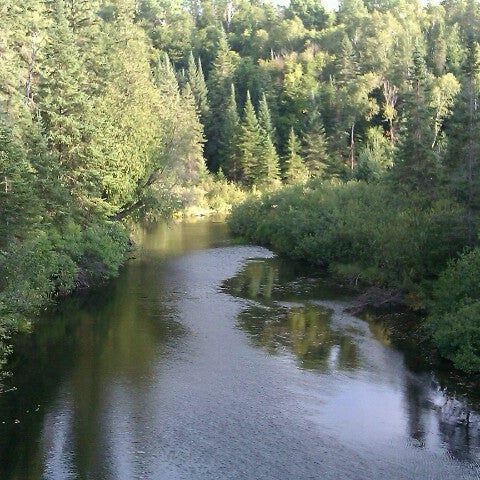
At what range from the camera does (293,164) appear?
244 feet

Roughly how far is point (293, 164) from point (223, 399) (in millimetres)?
55809

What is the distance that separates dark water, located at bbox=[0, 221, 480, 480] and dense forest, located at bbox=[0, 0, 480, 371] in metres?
2.65

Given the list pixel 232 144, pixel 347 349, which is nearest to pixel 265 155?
pixel 232 144

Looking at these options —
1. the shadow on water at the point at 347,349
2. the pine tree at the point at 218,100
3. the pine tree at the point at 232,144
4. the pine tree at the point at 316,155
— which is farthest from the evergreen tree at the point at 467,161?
the pine tree at the point at 218,100

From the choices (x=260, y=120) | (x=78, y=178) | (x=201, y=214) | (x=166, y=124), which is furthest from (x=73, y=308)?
(x=260, y=120)

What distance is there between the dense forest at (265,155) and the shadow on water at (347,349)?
1799 mm

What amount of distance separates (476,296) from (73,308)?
19210 millimetres

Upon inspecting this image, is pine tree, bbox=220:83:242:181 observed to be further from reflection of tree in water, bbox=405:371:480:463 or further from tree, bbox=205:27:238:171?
reflection of tree in water, bbox=405:371:480:463

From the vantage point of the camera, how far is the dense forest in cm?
2892

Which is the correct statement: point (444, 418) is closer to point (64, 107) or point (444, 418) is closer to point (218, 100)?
point (64, 107)

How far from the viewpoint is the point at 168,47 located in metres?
105

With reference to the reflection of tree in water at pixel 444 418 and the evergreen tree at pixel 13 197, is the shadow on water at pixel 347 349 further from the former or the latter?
the evergreen tree at pixel 13 197

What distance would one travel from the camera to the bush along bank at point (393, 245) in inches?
953

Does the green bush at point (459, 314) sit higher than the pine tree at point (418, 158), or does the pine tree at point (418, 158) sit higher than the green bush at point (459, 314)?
the pine tree at point (418, 158)
